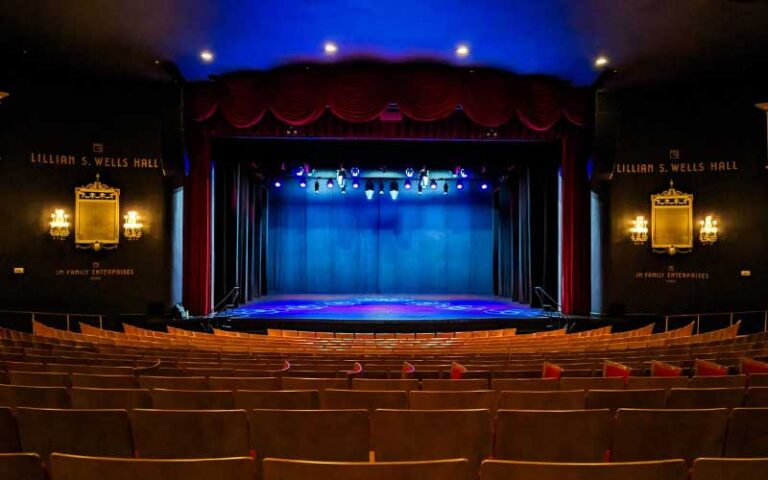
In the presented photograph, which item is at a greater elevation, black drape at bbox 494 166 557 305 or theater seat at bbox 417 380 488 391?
black drape at bbox 494 166 557 305

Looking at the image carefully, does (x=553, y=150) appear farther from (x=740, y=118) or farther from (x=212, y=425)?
(x=212, y=425)

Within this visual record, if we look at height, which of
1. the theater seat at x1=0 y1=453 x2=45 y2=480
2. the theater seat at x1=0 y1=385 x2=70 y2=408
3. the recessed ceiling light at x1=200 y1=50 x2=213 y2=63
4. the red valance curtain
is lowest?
the theater seat at x1=0 y1=385 x2=70 y2=408

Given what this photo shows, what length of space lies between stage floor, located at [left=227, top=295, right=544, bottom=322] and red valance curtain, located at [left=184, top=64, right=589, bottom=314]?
1.98 metres

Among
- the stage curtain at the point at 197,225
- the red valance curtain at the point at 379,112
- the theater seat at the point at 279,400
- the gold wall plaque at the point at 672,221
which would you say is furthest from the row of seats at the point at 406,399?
the gold wall plaque at the point at 672,221

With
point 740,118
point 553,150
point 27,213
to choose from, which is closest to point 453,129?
point 553,150

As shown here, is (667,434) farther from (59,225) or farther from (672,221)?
(59,225)

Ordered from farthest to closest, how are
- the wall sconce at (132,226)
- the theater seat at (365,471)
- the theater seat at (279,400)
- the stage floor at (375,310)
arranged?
the stage floor at (375,310)
the wall sconce at (132,226)
the theater seat at (279,400)
the theater seat at (365,471)

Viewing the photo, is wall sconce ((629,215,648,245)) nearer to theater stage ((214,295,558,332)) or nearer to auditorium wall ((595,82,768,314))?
auditorium wall ((595,82,768,314))

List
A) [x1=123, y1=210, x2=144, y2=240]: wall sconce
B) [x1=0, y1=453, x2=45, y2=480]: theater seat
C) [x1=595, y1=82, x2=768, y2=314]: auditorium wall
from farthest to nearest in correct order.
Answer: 1. [x1=123, y1=210, x2=144, y2=240]: wall sconce
2. [x1=595, y1=82, x2=768, y2=314]: auditorium wall
3. [x1=0, y1=453, x2=45, y2=480]: theater seat

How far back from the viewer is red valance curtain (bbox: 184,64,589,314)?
450 inches

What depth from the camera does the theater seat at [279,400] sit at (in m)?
2.82

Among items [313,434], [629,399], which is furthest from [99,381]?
[629,399]

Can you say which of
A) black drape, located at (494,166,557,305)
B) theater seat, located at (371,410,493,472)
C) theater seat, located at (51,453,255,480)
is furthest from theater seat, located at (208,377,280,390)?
black drape, located at (494,166,557,305)

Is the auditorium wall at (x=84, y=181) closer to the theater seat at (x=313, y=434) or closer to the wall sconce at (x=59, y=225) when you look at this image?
the wall sconce at (x=59, y=225)
